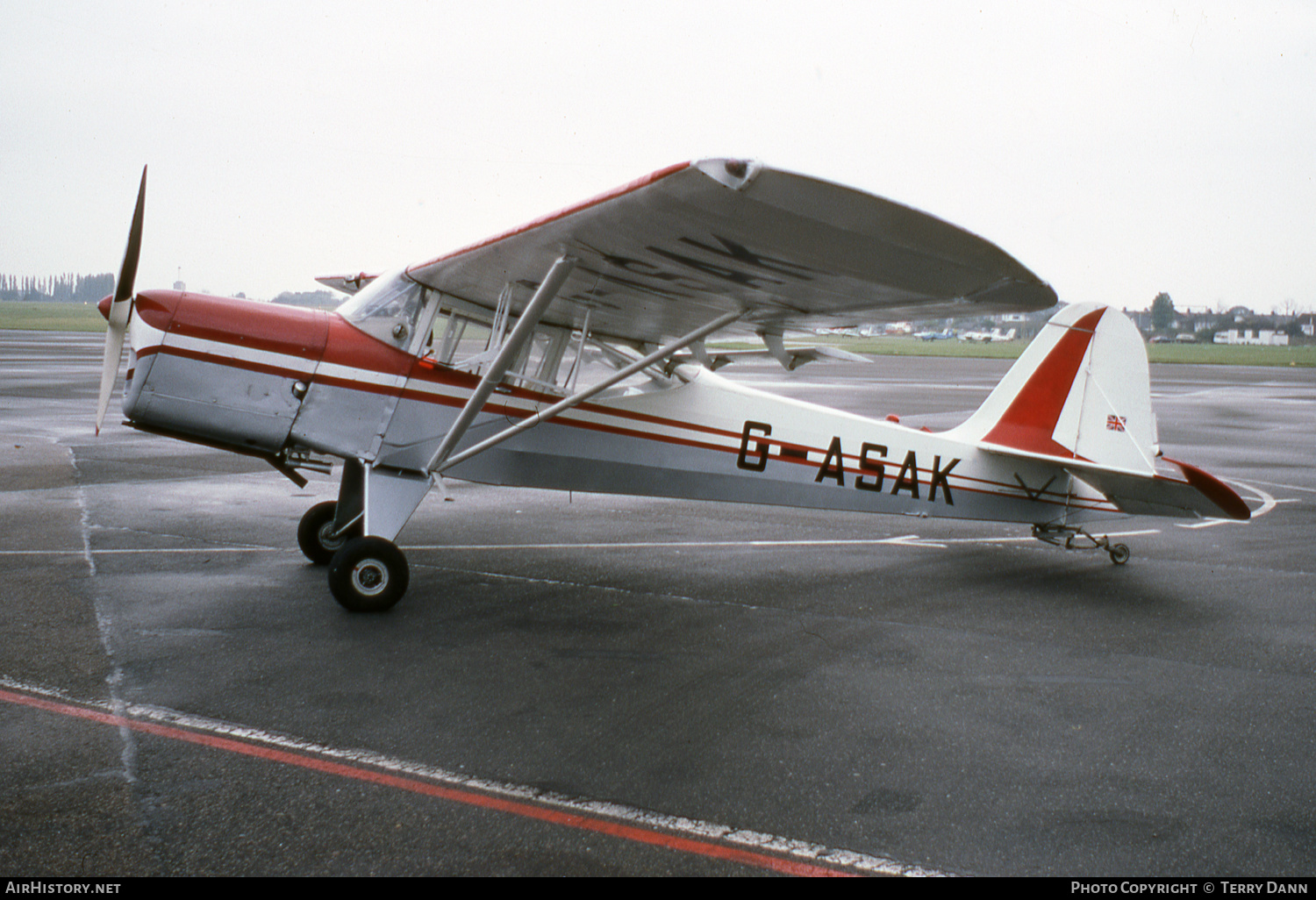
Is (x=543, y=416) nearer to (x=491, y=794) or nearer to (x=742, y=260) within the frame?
(x=742, y=260)

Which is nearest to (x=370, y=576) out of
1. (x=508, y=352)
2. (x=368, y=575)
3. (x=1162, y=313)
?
(x=368, y=575)

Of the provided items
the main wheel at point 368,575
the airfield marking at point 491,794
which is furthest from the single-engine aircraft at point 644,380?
the airfield marking at point 491,794

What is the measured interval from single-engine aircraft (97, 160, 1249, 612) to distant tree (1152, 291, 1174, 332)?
133253 mm

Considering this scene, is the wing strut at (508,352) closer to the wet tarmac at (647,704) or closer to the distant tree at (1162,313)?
the wet tarmac at (647,704)

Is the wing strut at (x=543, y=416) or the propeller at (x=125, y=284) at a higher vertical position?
the propeller at (x=125, y=284)

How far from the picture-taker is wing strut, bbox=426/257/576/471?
5277 mm

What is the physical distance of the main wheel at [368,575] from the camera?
222 inches

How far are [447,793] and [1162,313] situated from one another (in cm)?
14040

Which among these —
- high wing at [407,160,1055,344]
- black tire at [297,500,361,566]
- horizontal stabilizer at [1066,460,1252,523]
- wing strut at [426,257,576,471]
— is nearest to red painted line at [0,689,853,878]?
high wing at [407,160,1055,344]

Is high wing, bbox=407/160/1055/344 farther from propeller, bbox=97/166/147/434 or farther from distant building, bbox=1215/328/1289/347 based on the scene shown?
distant building, bbox=1215/328/1289/347

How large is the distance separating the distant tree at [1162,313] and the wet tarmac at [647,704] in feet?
434

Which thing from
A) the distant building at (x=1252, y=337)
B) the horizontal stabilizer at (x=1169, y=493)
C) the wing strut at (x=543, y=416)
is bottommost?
the horizontal stabilizer at (x=1169, y=493)

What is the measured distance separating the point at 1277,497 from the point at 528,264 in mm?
10002
